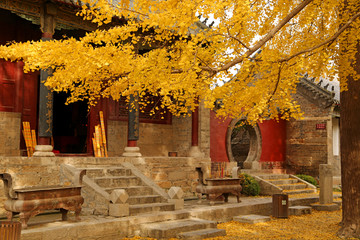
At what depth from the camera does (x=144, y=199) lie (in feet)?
30.2

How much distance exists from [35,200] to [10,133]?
5166 millimetres

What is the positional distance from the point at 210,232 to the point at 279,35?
17.2 ft

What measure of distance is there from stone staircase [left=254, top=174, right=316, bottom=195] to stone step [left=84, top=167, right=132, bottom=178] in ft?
20.3

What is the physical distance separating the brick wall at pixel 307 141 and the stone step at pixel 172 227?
39.5ft

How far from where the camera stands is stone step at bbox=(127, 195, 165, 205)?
29.6 feet

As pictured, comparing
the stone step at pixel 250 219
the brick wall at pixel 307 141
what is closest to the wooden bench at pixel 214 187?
the stone step at pixel 250 219

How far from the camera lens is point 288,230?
9.08 m

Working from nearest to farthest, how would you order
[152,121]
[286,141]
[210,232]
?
1. [210,232]
2. [152,121]
3. [286,141]

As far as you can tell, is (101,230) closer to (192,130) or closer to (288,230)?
(288,230)

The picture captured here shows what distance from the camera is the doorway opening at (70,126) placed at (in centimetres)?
1491

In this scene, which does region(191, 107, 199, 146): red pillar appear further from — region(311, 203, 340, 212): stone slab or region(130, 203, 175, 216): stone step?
region(130, 203, 175, 216): stone step

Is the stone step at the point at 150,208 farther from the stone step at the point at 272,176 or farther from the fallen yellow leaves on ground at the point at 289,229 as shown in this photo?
the stone step at the point at 272,176

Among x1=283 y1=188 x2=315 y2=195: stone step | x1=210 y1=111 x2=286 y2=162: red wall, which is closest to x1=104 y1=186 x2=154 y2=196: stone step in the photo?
x1=210 y1=111 x2=286 y2=162: red wall

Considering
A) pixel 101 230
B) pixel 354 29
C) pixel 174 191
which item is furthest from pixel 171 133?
pixel 354 29
